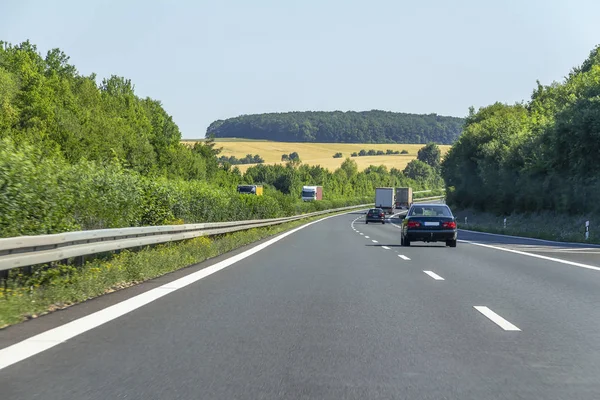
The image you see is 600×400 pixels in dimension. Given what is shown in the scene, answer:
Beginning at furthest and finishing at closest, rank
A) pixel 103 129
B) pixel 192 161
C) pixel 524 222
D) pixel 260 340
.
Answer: pixel 192 161 < pixel 103 129 < pixel 524 222 < pixel 260 340

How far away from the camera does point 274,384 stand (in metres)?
5.27

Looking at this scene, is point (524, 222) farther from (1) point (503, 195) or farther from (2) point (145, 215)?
(2) point (145, 215)

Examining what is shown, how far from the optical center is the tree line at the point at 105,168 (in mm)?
11703

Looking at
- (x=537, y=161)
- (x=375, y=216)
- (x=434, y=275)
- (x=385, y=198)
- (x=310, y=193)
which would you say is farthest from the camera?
(x=310, y=193)

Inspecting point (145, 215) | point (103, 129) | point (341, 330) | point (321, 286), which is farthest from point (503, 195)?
point (341, 330)

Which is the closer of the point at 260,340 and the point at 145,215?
the point at 260,340

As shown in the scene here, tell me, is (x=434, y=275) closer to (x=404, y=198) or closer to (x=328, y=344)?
(x=328, y=344)

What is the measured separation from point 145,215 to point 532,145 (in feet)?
128

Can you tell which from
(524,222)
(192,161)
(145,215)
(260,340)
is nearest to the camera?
(260,340)

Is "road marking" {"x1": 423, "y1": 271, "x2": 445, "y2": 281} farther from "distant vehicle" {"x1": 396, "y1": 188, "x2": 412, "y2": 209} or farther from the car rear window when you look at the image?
"distant vehicle" {"x1": 396, "y1": 188, "x2": 412, "y2": 209}

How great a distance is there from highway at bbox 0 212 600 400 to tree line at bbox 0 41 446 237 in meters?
2.34

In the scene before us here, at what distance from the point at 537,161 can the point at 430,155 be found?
14355 cm

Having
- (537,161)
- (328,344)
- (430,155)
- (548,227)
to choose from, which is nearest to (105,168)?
(328,344)

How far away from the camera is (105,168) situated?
62.2 feet
